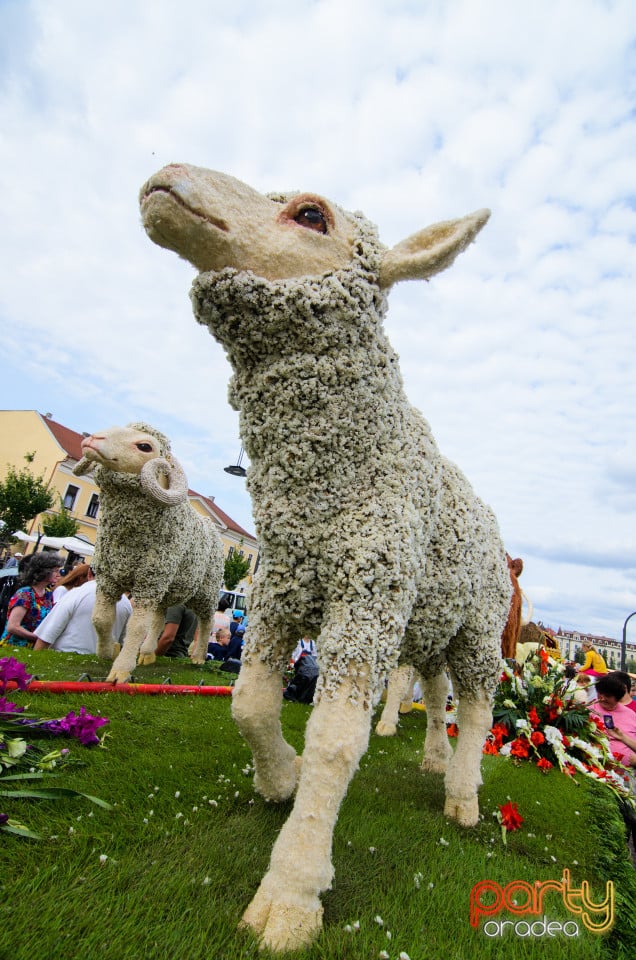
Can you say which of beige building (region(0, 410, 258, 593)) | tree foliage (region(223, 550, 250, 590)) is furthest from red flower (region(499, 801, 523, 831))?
tree foliage (region(223, 550, 250, 590))

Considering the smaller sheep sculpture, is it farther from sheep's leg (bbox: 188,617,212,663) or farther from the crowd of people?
sheep's leg (bbox: 188,617,212,663)

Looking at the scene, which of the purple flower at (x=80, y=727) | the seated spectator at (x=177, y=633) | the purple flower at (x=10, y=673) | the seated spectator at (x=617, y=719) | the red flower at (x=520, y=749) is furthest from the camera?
the seated spectator at (x=177, y=633)

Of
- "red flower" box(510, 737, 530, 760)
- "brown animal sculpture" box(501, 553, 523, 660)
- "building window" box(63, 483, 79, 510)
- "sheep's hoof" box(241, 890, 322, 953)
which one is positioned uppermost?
"building window" box(63, 483, 79, 510)

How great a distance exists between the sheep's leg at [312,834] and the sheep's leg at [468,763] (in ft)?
5.12

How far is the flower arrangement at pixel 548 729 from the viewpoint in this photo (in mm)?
5191

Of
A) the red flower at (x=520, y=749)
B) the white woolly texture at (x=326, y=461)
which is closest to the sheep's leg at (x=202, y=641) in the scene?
the red flower at (x=520, y=749)

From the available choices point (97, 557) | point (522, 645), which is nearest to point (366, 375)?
point (97, 557)

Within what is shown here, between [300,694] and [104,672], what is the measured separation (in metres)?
2.26

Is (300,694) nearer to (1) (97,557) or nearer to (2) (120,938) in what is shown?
(1) (97,557)

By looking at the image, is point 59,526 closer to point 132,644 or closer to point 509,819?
point 132,644

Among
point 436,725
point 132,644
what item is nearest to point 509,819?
point 436,725

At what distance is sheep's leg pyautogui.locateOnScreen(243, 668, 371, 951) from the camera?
5.86ft

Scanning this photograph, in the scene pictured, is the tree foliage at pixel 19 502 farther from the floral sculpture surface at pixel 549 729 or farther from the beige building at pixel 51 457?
the floral sculpture surface at pixel 549 729

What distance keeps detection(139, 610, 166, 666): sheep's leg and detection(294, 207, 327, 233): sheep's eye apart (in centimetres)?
617
